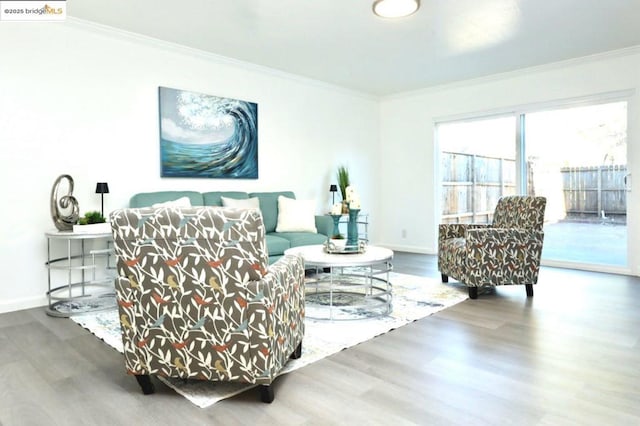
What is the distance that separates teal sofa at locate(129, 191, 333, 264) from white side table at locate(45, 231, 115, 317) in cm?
54

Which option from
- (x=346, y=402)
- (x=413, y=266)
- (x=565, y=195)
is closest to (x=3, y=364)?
(x=346, y=402)

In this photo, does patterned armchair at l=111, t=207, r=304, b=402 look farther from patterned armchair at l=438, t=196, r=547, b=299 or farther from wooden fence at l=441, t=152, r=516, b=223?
wooden fence at l=441, t=152, r=516, b=223

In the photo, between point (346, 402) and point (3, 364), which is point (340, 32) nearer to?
point (346, 402)

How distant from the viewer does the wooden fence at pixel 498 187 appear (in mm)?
4980

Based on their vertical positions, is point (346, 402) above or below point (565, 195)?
below

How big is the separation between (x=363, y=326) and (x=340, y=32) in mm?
2762

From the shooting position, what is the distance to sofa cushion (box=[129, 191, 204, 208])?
3977 mm

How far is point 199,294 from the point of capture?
1811mm

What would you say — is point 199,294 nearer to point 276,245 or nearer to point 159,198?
point 276,245

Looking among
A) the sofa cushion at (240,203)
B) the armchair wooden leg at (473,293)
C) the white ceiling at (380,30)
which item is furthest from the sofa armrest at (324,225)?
the white ceiling at (380,30)

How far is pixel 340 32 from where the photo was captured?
4.07 m

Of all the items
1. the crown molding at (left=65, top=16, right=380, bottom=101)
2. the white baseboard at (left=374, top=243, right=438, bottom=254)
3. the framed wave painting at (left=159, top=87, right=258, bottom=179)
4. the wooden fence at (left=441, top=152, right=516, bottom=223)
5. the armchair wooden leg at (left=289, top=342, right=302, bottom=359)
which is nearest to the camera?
the armchair wooden leg at (left=289, top=342, right=302, bottom=359)

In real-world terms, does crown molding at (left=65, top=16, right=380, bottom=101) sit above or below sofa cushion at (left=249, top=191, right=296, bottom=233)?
above

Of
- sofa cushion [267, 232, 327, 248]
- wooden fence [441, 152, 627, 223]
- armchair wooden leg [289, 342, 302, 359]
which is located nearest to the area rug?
armchair wooden leg [289, 342, 302, 359]
